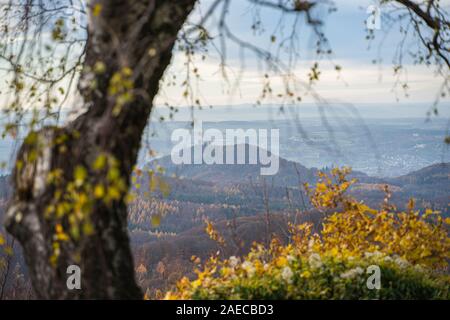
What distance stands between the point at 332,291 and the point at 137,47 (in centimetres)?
319

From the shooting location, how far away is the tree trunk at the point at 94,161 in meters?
3.41

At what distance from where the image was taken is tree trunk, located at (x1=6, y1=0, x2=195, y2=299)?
3.41 meters

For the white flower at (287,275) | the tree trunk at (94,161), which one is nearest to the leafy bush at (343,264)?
the white flower at (287,275)

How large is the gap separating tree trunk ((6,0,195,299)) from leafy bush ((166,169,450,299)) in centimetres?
170

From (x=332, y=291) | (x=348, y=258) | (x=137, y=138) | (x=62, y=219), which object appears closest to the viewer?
(x=62, y=219)

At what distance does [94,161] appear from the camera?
11.0 ft

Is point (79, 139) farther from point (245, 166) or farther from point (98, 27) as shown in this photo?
point (245, 166)

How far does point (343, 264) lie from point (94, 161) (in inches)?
133

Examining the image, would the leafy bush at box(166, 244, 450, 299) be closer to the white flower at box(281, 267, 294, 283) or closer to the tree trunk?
the white flower at box(281, 267, 294, 283)

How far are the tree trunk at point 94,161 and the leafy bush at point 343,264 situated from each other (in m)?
1.70

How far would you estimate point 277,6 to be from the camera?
14.8 ft

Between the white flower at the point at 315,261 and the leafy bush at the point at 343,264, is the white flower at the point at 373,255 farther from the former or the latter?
the white flower at the point at 315,261

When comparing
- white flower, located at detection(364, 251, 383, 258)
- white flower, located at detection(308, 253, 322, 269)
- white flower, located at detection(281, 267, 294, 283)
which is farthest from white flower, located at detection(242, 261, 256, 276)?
white flower, located at detection(364, 251, 383, 258)
